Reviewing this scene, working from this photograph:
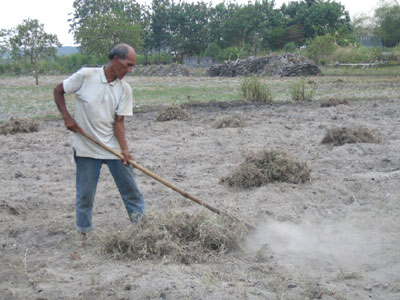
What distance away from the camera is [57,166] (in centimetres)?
748

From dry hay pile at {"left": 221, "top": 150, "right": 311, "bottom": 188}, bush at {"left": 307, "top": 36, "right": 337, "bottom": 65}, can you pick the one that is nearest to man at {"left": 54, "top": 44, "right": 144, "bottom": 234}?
dry hay pile at {"left": 221, "top": 150, "right": 311, "bottom": 188}

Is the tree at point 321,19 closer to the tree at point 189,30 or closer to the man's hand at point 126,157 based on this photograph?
the tree at point 189,30

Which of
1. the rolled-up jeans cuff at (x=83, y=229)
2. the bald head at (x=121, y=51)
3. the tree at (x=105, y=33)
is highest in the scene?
the tree at (x=105, y=33)

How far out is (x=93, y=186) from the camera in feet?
14.7

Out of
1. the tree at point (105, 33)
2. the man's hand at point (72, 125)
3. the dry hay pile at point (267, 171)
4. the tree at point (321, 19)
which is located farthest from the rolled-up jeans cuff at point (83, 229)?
the tree at point (321, 19)

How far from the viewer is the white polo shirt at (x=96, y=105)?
425cm

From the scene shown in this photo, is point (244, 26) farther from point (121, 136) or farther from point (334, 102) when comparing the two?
point (121, 136)

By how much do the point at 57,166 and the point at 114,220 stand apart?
2.74 m

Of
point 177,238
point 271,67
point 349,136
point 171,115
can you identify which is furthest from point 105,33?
point 177,238

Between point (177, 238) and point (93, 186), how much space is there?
0.94 m

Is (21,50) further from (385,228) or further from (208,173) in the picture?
(385,228)

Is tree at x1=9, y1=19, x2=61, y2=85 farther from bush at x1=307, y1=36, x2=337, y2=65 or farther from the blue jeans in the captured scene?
the blue jeans

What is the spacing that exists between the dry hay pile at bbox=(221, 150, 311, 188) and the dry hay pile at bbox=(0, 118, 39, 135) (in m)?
5.49

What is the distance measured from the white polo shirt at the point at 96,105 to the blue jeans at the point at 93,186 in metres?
0.10
